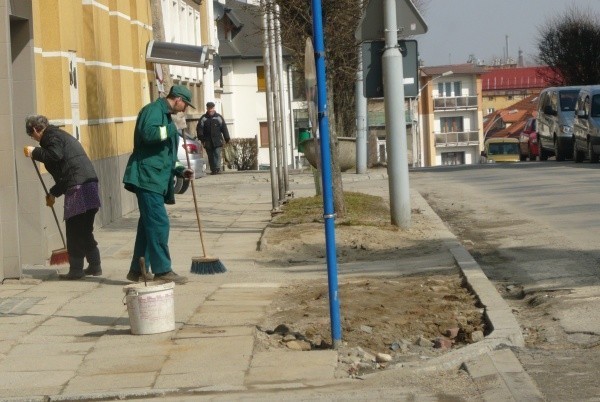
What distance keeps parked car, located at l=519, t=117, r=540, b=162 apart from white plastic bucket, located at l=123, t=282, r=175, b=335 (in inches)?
1394

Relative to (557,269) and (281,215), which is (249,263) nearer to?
(557,269)

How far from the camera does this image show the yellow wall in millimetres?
15125

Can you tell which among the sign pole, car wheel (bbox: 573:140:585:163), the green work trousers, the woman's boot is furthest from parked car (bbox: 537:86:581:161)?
the green work trousers

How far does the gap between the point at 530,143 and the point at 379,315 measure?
3648cm

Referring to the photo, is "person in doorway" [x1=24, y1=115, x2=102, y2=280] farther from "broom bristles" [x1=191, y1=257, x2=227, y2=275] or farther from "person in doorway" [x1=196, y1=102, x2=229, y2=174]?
"person in doorway" [x1=196, y1=102, x2=229, y2=174]

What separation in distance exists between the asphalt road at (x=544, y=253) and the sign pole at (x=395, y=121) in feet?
2.78

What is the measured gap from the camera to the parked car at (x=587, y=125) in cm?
3109

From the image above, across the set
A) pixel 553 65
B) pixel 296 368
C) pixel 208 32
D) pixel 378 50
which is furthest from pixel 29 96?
pixel 553 65

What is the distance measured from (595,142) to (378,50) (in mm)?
16821

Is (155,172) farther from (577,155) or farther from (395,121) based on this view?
(577,155)

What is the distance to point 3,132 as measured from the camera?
12359mm

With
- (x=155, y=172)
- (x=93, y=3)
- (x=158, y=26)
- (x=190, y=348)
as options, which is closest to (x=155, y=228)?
(x=155, y=172)

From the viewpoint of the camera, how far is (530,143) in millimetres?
45125

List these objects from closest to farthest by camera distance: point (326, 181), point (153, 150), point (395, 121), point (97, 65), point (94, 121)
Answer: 1. point (326, 181)
2. point (153, 150)
3. point (395, 121)
4. point (94, 121)
5. point (97, 65)
